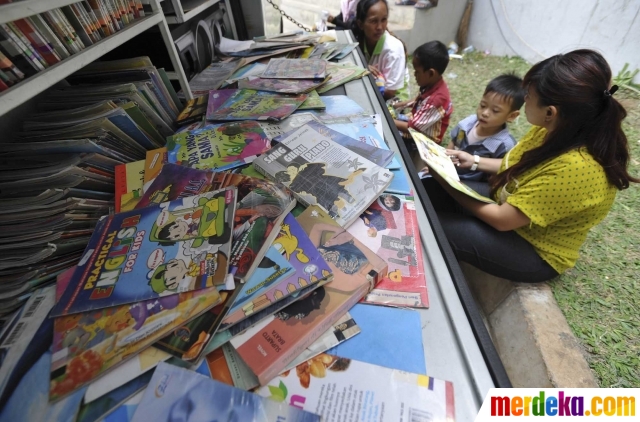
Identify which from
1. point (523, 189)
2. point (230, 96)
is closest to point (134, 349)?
point (230, 96)

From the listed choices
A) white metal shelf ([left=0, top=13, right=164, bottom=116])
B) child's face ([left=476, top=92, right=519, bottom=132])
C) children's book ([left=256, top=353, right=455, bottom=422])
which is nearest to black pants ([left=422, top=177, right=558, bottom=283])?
child's face ([left=476, top=92, right=519, bottom=132])

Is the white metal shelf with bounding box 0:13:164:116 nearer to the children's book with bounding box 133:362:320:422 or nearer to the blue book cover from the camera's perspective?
the children's book with bounding box 133:362:320:422

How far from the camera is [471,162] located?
4.41 ft

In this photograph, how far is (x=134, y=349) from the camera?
0.46 m

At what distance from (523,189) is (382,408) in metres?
0.80

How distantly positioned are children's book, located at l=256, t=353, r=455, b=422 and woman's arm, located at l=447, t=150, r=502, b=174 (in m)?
1.09

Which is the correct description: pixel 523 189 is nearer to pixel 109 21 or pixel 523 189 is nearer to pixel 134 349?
pixel 134 349

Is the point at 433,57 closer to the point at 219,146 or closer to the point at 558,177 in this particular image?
the point at 558,177

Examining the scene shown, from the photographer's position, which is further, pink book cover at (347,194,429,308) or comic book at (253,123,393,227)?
comic book at (253,123,393,227)

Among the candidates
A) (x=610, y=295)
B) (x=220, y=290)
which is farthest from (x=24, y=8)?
(x=610, y=295)

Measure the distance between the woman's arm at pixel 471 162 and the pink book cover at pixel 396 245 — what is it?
73 cm

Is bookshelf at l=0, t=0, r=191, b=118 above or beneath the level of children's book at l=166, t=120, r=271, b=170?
above

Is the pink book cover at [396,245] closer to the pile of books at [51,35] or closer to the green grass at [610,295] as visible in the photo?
the pile of books at [51,35]

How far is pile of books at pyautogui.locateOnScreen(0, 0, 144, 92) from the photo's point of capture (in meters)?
0.49
